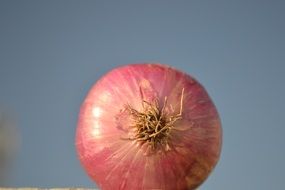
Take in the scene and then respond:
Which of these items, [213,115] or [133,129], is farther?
[213,115]

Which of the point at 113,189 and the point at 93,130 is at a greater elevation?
the point at 93,130

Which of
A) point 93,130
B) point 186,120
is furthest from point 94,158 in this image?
point 186,120

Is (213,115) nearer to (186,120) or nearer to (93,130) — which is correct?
(186,120)

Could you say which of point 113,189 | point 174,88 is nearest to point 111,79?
point 174,88

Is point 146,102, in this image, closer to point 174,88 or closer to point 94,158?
point 174,88

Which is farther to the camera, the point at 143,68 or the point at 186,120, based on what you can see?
the point at 143,68

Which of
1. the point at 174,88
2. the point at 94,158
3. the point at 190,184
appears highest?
the point at 174,88
